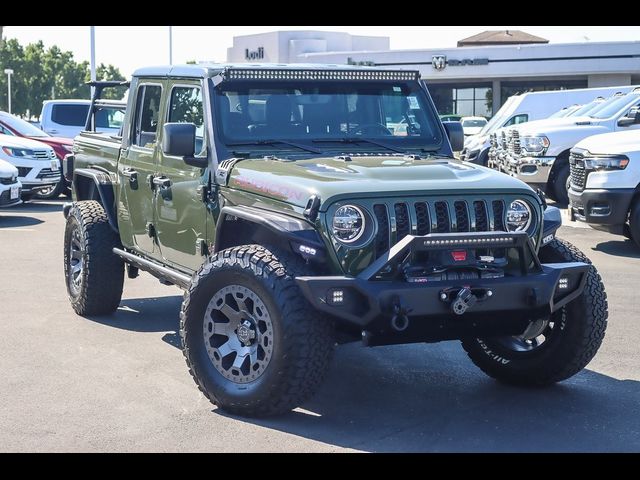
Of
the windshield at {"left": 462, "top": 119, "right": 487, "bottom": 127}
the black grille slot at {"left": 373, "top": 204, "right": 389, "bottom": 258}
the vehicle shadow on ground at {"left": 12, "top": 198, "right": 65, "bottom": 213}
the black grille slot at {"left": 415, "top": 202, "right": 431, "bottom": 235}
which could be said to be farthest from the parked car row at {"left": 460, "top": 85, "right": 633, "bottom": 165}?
the windshield at {"left": 462, "top": 119, "right": 487, "bottom": 127}

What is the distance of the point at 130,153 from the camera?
7.69 meters

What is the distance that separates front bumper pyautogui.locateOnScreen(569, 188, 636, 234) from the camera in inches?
471

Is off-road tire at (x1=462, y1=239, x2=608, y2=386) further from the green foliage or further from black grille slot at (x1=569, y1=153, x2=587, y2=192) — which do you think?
the green foliage

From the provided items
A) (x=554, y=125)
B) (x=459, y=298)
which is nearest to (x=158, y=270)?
(x=459, y=298)

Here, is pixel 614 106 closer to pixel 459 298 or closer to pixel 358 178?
pixel 358 178

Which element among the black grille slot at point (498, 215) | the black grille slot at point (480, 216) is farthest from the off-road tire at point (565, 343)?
the black grille slot at point (480, 216)

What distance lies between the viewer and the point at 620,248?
41.6ft

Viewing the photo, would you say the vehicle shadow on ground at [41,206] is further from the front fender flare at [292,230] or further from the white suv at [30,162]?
the front fender flare at [292,230]

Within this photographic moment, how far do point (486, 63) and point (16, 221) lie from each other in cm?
4557

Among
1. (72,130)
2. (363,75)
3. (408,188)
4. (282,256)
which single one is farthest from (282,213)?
(72,130)

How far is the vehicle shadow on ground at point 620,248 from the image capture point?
39.9 ft

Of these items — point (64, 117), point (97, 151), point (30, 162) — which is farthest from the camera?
point (64, 117)

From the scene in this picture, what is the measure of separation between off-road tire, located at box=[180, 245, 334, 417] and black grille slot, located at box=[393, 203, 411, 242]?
54 cm

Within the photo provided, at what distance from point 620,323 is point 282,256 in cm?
384
